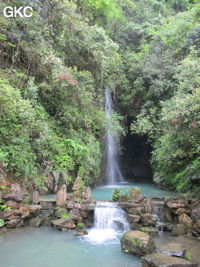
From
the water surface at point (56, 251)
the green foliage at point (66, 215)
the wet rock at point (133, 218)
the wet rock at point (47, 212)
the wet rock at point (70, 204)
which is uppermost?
the wet rock at point (70, 204)

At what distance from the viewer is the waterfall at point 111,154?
60.9 feet

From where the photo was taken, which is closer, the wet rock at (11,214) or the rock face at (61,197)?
the wet rock at (11,214)

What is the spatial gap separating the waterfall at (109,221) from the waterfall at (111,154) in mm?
8636

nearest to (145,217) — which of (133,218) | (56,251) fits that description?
(133,218)

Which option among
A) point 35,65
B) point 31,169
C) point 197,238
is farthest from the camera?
point 35,65

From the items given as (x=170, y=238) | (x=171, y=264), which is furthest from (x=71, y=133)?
(x=171, y=264)

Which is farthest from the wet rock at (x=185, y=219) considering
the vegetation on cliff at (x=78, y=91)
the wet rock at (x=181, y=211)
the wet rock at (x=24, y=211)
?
the wet rock at (x=24, y=211)

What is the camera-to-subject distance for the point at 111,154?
1914cm

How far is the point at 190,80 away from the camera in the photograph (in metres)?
11.0

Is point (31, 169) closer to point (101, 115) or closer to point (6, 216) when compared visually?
point (6, 216)

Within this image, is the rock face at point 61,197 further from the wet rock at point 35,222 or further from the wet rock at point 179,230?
the wet rock at point 179,230

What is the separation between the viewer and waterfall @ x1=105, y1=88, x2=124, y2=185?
18562 mm

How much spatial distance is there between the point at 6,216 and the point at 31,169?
7.14 feet

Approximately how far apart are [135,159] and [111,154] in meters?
4.26
